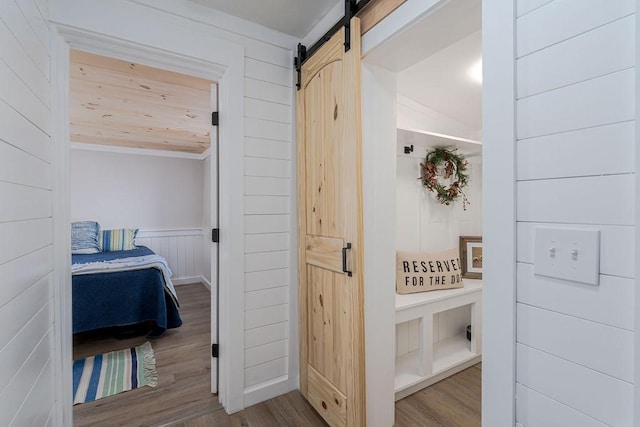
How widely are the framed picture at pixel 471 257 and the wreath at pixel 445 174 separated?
40cm

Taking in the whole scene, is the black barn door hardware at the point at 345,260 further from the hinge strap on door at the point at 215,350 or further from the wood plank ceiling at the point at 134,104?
the wood plank ceiling at the point at 134,104

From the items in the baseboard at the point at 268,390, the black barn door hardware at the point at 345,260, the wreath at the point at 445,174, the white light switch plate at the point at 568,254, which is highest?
the wreath at the point at 445,174

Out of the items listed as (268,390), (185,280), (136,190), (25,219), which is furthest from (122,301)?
(136,190)

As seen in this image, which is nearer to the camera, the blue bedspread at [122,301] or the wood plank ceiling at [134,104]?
the wood plank ceiling at [134,104]

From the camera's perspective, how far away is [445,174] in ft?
8.48

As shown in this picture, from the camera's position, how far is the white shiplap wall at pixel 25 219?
0.89 meters

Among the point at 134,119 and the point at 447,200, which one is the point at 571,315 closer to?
the point at 447,200

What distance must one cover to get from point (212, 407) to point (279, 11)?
7.96 ft

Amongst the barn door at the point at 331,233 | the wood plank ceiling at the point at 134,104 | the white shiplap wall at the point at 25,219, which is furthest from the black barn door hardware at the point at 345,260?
the wood plank ceiling at the point at 134,104

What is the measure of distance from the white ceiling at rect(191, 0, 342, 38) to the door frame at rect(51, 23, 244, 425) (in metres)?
0.18

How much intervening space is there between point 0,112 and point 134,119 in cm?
284

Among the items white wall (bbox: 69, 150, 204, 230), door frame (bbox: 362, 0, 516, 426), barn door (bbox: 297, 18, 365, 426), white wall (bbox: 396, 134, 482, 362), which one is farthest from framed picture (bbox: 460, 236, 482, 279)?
white wall (bbox: 69, 150, 204, 230)

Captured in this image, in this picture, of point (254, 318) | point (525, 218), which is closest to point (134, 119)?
point (254, 318)

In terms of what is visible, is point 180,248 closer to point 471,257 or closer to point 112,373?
point 112,373
